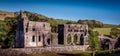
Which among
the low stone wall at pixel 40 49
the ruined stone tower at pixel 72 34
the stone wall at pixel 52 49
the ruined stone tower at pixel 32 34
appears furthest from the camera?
the ruined stone tower at pixel 72 34

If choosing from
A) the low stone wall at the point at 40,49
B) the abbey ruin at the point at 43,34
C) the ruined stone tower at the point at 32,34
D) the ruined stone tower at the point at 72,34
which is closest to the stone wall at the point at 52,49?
the low stone wall at the point at 40,49

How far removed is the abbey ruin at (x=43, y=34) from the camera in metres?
99.8

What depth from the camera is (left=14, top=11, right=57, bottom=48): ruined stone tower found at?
99562 millimetres

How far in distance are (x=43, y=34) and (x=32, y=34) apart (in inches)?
175

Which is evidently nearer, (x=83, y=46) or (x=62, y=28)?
(x=83, y=46)

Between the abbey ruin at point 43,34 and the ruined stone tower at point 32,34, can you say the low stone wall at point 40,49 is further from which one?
the ruined stone tower at point 32,34

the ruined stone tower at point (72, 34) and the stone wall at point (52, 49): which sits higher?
the ruined stone tower at point (72, 34)

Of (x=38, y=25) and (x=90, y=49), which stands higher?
(x=38, y=25)

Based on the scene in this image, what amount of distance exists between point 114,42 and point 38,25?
26.0m

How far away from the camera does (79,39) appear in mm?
114688

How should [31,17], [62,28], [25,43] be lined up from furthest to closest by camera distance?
[31,17]
[62,28]
[25,43]

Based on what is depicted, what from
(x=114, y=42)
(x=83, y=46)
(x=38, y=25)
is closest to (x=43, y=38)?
(x=38, y=25)

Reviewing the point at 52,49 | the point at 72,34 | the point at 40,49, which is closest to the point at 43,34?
the point at 52,49

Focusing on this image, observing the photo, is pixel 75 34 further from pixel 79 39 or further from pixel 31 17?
pixel 31 17
